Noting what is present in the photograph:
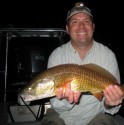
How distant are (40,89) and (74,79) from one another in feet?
1.68

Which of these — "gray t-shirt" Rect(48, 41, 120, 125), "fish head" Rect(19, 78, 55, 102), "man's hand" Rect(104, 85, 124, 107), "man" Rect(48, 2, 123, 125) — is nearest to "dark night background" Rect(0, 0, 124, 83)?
"man" Rect(48, 2, 123, 125)

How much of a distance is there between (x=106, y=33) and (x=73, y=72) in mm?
39761

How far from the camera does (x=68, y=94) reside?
3.58 m

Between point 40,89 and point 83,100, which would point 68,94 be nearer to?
point 40,89

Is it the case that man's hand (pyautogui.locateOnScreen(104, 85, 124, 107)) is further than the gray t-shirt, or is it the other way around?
the gray t-shirt

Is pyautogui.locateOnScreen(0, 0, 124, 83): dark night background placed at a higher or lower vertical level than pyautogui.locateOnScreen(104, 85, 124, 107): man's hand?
higher

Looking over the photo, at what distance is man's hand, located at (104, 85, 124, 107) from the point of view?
3.47 meters

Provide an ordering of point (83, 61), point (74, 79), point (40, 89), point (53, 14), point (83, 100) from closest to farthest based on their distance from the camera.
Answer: point (74, 79) < point (40, 89) < point (83, 100) < point (83, 61) < point (53, 14)

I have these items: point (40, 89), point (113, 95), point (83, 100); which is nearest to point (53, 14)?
point (83, 100)

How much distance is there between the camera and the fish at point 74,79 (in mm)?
3500

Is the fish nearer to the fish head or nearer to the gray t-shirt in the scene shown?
the fish head

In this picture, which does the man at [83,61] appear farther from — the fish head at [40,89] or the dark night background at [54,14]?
the dark night background at [54,14]

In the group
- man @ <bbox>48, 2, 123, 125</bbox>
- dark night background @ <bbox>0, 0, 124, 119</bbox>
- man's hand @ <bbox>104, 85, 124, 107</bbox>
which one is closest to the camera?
man's hand @ <bbox>104, 85, 124, 107</bbox>

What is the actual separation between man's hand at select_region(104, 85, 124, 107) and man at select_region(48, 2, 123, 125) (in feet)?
0.05
